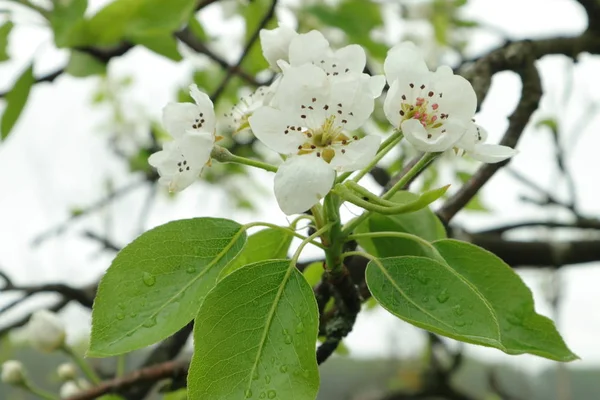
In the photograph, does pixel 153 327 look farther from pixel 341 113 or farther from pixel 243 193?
pixel 243 193

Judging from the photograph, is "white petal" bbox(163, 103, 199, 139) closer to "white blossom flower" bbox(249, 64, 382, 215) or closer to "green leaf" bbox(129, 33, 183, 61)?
"white blossom flower" bbox(249, 64, 382, 215)

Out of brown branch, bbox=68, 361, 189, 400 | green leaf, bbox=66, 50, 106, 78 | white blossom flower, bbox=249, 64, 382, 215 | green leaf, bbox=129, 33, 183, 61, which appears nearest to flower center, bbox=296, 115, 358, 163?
white blossom flower, bbox=249, 64, 382, 215

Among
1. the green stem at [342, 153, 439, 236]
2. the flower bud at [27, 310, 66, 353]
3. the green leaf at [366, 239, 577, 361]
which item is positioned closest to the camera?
the green leaf at [366, 239, 577, 361]

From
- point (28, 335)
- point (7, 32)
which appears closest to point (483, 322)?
point (28, 335)

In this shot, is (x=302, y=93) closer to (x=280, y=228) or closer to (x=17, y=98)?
(x=280, y=228)

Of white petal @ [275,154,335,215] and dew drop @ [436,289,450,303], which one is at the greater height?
white petal @ [275,154,335,215]

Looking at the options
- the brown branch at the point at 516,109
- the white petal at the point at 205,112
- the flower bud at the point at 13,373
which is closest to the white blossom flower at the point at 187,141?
the white petal at the point at 205,112
